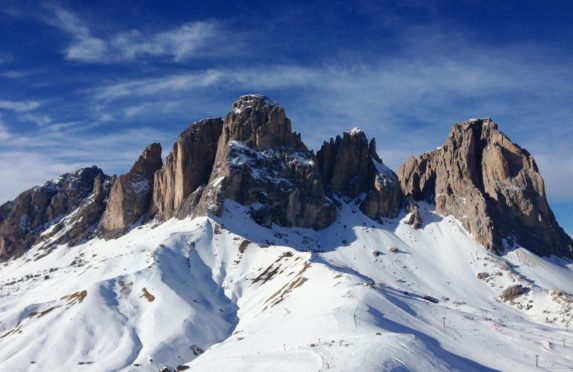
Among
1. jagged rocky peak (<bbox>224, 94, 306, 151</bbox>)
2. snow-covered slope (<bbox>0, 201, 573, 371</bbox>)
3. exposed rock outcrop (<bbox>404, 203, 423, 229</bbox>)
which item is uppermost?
jagged rocky peak (<bbox>224, 94, 306, 151</bbox>)

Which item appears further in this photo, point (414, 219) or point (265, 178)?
point (414, 219)

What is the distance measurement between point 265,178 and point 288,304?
3482 inches

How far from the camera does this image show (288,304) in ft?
326

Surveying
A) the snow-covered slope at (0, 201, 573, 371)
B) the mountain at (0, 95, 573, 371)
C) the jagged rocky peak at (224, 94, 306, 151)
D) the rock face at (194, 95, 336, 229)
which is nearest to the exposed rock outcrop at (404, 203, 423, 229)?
the mountain at (0, 95, 573, 371)

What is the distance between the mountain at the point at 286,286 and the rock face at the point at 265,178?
50cm

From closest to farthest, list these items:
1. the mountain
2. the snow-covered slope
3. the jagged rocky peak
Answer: the snow-covered slope → the mountain → the jagged rocky peak

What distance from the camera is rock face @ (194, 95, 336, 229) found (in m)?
177

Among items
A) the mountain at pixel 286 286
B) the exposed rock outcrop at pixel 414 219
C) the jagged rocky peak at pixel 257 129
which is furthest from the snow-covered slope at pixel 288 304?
the jagged rocky peak at pixel 257 129

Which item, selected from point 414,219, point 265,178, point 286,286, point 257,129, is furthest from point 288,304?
point 414,219

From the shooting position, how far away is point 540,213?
648 ft

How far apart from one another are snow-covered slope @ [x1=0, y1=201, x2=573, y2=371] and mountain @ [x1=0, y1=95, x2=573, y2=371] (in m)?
0.41

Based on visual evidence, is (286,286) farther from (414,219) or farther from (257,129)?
(414,219)

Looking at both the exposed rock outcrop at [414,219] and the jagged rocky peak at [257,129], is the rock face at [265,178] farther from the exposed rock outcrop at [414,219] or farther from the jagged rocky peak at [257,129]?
the exposed rock outcrop at [414,219]

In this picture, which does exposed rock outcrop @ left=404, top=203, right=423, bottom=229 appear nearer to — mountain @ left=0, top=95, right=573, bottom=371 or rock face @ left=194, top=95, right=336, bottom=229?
mountain @ left=0, top=95, right=573, bottom=371
